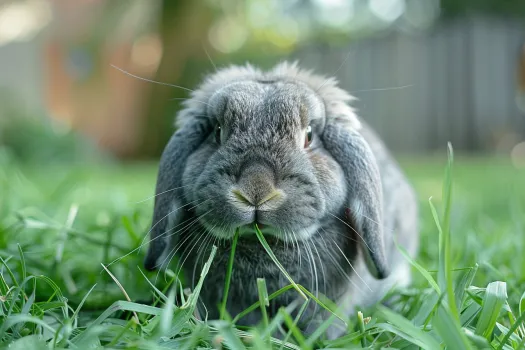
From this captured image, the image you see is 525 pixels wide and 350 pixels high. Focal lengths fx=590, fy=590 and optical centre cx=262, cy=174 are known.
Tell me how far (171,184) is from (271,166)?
21.4 inches

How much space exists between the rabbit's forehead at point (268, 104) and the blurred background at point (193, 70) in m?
11.8

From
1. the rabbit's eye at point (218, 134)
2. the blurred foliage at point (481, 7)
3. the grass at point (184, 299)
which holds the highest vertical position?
the blurred foliage at point (481, 7)

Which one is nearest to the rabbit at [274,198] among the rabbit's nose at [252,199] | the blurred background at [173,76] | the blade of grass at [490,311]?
the rabbit's nose at [252,199]

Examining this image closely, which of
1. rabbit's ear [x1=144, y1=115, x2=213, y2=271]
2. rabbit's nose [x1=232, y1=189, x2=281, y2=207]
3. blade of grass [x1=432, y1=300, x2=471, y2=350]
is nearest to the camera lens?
blade of grass [x1=432, y1=300, x2=471, y2=350]

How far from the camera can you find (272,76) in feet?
8.86

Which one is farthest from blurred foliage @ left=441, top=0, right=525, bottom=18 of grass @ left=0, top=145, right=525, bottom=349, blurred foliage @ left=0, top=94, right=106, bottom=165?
grass @ left=0, top=145, right=525, bottom=349

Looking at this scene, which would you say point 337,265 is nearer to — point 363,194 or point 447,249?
point 363,194

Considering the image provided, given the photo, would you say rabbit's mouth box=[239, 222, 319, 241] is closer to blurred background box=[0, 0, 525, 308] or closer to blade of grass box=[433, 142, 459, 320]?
blade of grass box=[433, 142, 459, 320]

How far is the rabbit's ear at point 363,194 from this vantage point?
2330 mm

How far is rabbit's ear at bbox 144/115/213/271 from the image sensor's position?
2.37 m

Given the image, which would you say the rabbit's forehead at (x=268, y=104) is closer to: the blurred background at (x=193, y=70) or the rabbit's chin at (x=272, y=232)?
the rabbit's chin at (x=272, y=232)

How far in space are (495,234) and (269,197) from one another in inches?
85.4

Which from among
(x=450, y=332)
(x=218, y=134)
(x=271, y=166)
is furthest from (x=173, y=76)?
(x=450, y=332)

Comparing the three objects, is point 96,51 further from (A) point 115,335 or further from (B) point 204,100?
(A) point 115,335
